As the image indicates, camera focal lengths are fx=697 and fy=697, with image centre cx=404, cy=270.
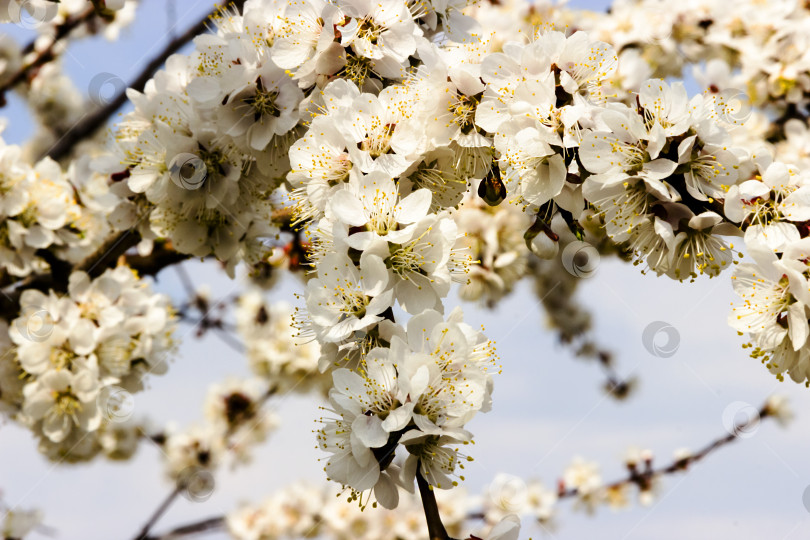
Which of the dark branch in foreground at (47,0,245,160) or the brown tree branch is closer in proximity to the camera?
the dark branch in foreground at (47,0,245,160)

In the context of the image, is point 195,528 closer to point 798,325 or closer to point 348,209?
point 348,209

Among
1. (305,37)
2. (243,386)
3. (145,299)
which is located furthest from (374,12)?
(243,386)

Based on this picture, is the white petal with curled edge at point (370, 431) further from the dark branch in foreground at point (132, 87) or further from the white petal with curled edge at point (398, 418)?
the dark branch in foreground at point (132, 87)

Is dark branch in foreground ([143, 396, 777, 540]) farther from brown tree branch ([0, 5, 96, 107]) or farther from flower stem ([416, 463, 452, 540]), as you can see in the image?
brown tree branch ([0, 5, 96, 107])

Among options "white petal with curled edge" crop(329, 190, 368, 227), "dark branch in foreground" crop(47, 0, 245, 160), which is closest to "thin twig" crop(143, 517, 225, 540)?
"dark branch in foreground" crop(47, 0, 245, 160)

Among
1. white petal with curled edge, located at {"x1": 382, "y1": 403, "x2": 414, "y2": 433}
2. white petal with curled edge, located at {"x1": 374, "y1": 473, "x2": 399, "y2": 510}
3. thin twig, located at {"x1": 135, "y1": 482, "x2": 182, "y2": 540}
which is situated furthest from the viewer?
thin twig, located at {"x1": 135, "y1": 482, "x2": 182, "y2": 540}

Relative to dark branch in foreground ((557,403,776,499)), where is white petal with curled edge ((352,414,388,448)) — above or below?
above

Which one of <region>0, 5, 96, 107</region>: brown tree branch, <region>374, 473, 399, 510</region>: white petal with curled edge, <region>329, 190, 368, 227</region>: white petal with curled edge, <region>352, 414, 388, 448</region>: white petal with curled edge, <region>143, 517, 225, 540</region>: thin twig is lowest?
<region>143, 517, 225, 540</region>: thin twig

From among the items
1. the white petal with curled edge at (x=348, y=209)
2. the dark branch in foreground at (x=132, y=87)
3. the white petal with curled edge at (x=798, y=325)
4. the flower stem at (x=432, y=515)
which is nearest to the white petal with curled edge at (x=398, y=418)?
the flower stem at (x=432, y=515)

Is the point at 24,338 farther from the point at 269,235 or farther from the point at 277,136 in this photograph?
the point at 277,136
